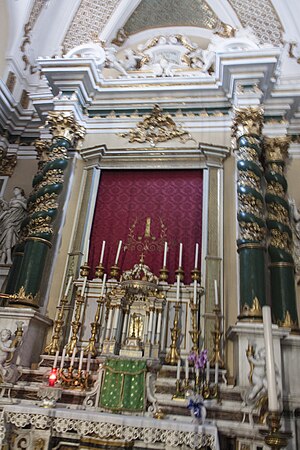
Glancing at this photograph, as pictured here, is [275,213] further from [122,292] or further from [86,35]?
[86,35]

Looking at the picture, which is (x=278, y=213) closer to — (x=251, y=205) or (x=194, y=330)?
(x=251, y=205)

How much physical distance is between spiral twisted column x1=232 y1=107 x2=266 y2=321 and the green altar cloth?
1.41 m

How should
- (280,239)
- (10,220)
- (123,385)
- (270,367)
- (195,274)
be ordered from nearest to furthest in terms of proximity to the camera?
(270,367)
(123,385)
(195,274)
(280,239)
(10,220)

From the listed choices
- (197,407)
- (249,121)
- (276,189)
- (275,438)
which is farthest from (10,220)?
(275,438)

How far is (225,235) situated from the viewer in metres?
5.72

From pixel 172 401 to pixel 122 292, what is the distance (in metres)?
1.52

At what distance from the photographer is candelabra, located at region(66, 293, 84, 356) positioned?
16.2 feet

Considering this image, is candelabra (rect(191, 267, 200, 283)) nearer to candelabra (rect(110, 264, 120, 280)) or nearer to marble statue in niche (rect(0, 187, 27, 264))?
candelabra (rect(110, 264, 120, 280))

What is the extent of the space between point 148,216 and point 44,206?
1.50 meters

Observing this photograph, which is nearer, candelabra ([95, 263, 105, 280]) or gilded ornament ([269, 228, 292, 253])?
gilded ornament ([269, 228, 292, 253])

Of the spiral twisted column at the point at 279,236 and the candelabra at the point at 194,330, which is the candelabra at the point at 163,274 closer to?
the candelabra at the point at 194,330

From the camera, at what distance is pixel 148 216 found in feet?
19.9

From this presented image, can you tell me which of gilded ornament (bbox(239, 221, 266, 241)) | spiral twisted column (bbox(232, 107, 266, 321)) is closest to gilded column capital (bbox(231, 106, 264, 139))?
spiral twisted column (bbox(232, 107, 266, 321))

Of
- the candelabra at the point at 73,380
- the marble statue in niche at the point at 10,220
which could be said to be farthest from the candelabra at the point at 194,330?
the marble statue in niche at the point at 10,220
